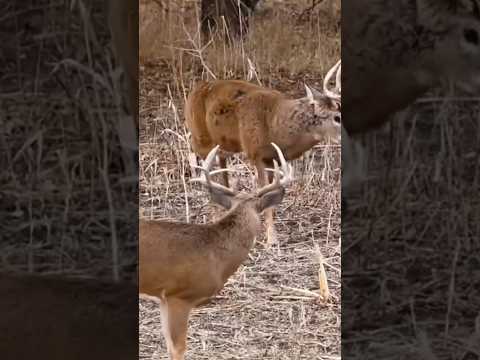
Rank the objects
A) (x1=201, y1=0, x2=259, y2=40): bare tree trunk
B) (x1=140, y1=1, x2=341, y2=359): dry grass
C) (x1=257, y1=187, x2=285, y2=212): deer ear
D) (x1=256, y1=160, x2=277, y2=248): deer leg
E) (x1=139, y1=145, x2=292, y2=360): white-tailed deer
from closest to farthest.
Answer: (x1=139, y1=145, x2=292, y2=360): white-tailed deer < (x1=257, y1=187, x2=285, y2=212): deer ear < (x1=140, y1=1, x2=341, y2=359): dry grass < (x1=256, y1=160, x2=277, y2=248): deer leg < (x1=201, y1=0, x2=259, y2=40): bare tree trunk

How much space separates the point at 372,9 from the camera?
2904 mm

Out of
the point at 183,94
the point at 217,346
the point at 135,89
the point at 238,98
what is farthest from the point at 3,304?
the point at 183,94

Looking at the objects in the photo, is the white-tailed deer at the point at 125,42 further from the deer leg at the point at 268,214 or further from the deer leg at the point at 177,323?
the deer leg at the point at 268,214

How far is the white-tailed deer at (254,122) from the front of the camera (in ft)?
20.8

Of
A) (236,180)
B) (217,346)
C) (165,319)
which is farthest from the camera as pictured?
(236,180)

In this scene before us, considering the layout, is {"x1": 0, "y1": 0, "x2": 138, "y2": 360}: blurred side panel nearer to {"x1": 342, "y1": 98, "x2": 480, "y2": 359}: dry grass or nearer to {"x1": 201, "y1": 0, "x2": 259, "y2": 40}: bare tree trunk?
{"x1": 342, "y1": 98, "x2": 480, "y2": 359}: dry grass

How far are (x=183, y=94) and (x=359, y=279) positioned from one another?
4.13 meters

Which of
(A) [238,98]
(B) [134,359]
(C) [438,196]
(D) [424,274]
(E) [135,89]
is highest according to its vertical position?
(A) [238,98]

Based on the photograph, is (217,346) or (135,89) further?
(217,346)

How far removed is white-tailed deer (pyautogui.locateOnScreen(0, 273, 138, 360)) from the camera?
2945mm

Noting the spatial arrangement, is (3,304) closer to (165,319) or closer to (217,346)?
(165,319)

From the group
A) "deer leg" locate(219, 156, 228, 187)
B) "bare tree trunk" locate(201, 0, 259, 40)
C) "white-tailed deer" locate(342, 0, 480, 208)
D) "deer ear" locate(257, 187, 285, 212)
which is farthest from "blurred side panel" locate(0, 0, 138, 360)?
"bare tree trunk" locate(201, 0, 259, 40)

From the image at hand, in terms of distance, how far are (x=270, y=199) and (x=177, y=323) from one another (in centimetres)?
65

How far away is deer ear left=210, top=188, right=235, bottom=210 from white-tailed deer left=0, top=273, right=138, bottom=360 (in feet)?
6.80
